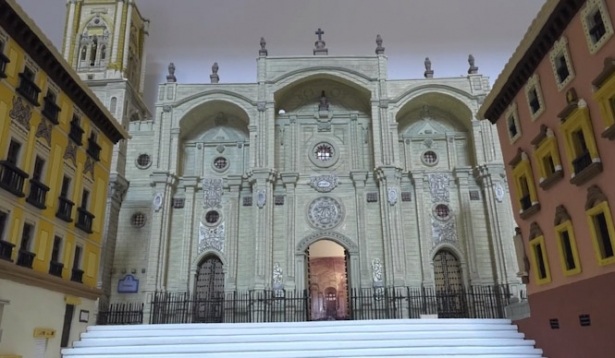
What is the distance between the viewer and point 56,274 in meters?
15.1

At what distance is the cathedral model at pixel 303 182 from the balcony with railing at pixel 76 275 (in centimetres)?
809

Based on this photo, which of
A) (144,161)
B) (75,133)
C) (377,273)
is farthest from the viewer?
(144,161)

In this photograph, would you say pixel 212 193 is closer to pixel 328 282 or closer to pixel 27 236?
pixel 328 282

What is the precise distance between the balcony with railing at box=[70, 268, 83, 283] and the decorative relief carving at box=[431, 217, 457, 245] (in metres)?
18.7

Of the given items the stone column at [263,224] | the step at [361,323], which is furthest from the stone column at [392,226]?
the step at [361,323]

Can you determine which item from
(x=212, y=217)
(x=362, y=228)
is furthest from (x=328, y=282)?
(x=212, y=217)

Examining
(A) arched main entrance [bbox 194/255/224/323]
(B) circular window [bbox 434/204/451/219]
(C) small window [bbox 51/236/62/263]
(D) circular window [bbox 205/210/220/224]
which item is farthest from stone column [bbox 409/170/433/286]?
(C) small window [bbox 51/236/62/263]

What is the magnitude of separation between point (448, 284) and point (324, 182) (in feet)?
30.9

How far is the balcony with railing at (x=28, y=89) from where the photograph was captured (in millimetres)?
13689

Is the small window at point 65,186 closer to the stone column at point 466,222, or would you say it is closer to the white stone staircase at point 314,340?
the white stone staircase at point 314,340

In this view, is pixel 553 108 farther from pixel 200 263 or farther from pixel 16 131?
pixel 200 263

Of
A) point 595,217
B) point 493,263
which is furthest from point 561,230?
point 493,263

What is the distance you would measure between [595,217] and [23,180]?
16195mm

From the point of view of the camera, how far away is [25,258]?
44.6 ft
